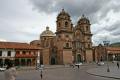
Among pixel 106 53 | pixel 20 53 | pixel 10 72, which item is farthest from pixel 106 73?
pixel 106 53

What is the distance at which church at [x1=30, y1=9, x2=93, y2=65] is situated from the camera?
7539cm

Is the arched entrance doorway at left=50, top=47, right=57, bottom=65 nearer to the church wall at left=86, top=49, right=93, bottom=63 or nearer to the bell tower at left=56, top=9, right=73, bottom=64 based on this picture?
the bell tower at left=56, top=9, right=73, bottom=64

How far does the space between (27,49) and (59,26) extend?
58.9 ft

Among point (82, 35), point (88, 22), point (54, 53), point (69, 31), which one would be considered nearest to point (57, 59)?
point (54, 53)

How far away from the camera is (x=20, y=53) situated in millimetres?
62938

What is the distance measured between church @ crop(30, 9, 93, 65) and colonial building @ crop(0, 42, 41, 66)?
34.6 feet

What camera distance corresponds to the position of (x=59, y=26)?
77.2 meters

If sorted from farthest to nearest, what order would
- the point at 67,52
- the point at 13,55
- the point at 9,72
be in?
1. the point at 67,52
2. the point at 13,55
3. the point at 9,72

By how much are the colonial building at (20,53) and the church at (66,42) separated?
10.5 meters

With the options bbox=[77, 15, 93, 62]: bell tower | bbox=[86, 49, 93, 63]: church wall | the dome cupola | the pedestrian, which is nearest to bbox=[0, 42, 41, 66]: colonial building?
the dome cupola

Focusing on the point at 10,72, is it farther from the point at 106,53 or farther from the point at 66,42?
the point at 106,53

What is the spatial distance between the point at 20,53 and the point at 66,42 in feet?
63.6

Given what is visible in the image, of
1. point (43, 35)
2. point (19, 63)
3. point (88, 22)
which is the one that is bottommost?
point (19, 63)

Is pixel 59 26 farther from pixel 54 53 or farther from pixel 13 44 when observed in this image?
pixel 13 44
